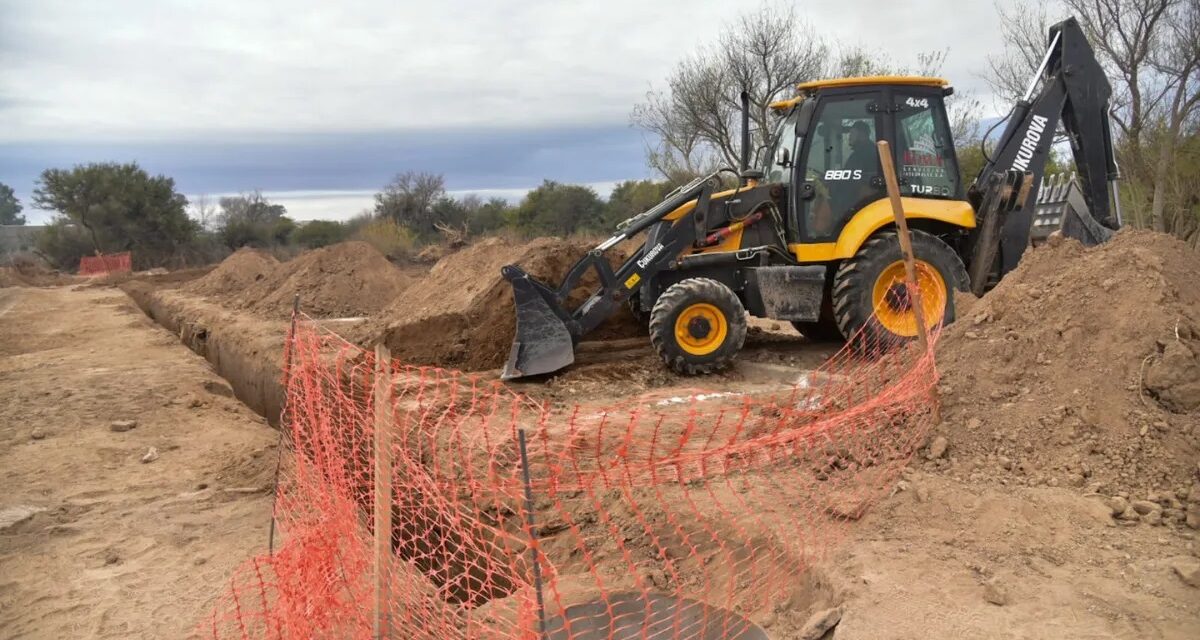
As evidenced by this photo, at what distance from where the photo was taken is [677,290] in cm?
750

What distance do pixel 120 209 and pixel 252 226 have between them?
7050mm

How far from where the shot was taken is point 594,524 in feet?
15.2

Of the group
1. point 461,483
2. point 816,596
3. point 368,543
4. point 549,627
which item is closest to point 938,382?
point 816,596

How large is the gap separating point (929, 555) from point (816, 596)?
547 millimetres

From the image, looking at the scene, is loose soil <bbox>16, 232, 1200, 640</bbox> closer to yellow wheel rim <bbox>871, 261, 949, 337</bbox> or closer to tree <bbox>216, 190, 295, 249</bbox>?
yellow wheel rim <bbox>871, 261, 949, 337</bbox>

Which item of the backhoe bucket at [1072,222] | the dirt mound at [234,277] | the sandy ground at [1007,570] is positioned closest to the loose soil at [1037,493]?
the sandy ground at [1007,570]

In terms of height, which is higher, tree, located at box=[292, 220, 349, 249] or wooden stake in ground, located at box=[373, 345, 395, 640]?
tree, located at box=[292, 220, 349, 249]

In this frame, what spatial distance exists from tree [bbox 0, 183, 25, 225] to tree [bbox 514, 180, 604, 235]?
88.1m

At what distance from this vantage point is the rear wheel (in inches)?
294

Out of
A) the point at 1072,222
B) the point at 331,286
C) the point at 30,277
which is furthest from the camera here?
the point at 30,277

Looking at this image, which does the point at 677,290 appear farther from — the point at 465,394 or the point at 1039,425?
the point at 1039,425

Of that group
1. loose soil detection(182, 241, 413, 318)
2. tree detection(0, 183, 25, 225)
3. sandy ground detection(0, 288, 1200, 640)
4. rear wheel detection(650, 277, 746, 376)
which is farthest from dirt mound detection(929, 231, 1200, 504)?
tree detection(0, 183, 25, 225)

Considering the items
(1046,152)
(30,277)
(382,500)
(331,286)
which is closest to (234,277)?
(331,286)

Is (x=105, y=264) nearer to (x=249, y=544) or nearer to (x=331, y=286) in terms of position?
(x=331, y=286)
